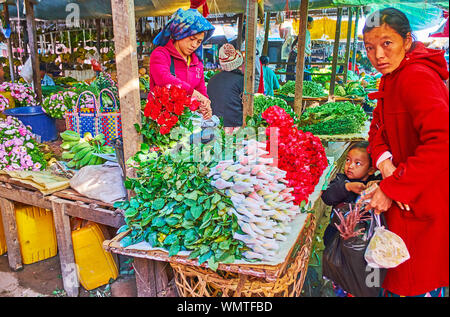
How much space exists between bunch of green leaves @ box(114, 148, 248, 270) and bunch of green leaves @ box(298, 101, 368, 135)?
2.10m

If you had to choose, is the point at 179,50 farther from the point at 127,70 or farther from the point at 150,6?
the point at 150,6

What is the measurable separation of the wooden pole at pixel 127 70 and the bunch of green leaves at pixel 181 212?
0.50 ft

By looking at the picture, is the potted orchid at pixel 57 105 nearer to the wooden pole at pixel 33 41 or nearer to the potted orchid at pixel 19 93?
the potted orchid at pixel 19 93

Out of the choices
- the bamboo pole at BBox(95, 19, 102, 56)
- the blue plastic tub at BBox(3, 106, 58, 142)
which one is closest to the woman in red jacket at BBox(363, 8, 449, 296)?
the blue plastic tub at BBox(3, 106, 58, 142)

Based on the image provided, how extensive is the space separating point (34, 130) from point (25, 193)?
1.87 metres

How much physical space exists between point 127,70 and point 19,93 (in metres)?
3.83

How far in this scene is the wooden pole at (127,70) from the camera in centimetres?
183

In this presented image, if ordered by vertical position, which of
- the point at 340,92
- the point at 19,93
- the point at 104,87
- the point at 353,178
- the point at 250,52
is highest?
the point at 250,52

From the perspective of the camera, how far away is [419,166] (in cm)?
120

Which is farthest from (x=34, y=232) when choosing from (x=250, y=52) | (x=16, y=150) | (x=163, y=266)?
(x=250, y=52)

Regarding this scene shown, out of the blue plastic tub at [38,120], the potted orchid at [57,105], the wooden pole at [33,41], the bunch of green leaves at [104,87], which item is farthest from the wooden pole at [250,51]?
the wooden pole at [33,41]

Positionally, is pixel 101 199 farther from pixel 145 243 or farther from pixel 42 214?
pixel 42 214

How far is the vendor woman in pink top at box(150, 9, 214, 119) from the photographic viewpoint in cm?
225
